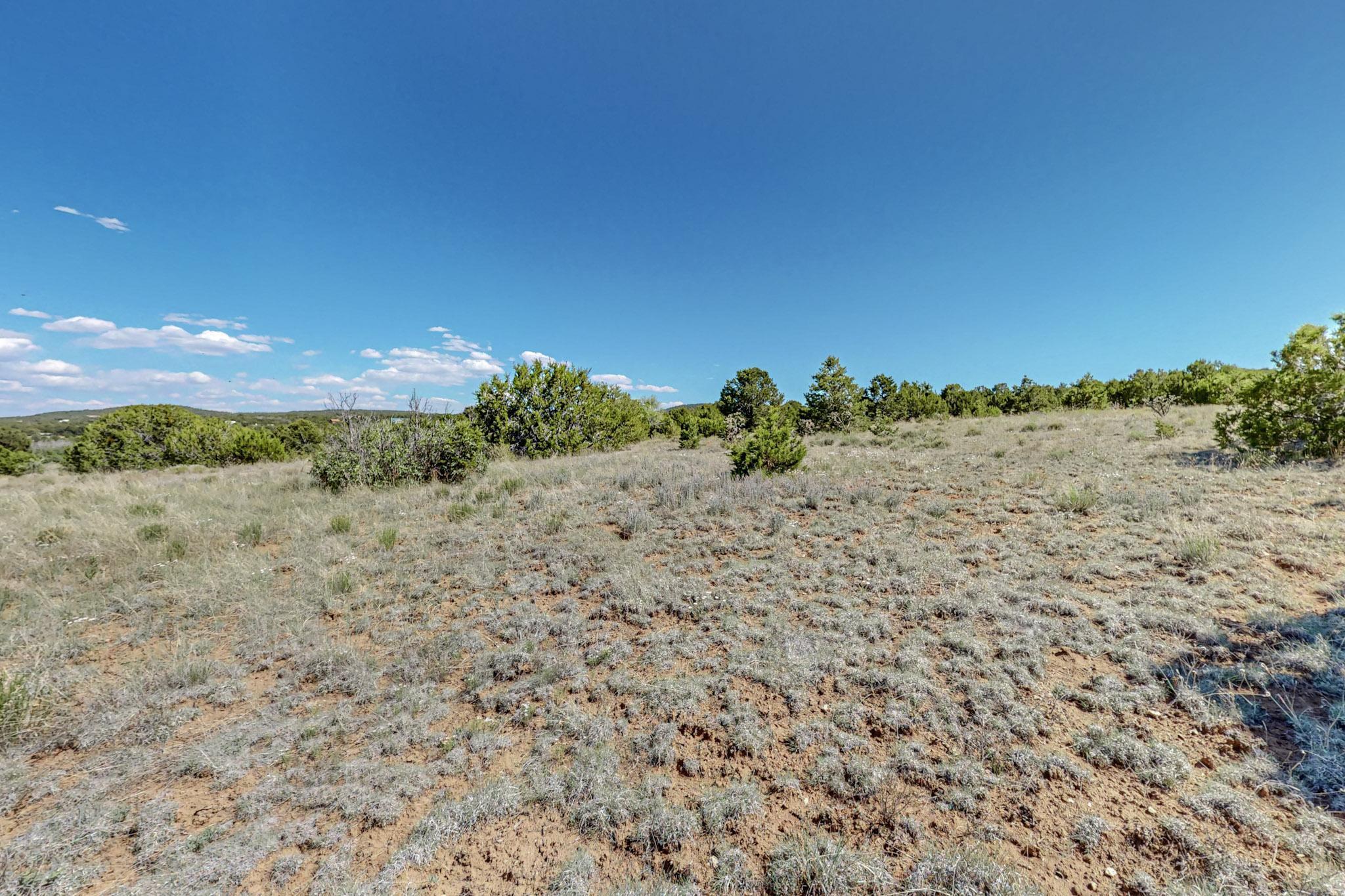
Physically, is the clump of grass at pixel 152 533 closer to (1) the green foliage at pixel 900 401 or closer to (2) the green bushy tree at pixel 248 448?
(2) the green bushy tree at pixel 248 448

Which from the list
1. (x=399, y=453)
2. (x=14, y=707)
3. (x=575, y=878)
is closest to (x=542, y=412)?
(x=399, y=453)

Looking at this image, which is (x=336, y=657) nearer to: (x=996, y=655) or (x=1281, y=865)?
(x=996, y=655)

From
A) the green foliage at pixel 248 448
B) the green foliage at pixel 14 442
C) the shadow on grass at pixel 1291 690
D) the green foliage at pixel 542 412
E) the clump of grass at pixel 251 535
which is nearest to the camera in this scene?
the shadow on grass at pixel 1291 690

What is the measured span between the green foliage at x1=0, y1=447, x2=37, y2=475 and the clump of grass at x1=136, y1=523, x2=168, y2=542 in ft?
87.2

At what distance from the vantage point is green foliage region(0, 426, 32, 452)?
24219mm

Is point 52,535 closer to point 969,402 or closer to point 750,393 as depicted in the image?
point 750,393

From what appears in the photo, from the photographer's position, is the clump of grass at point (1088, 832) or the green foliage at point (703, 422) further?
the green foliage at point (703, 422)

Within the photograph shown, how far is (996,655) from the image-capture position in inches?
156

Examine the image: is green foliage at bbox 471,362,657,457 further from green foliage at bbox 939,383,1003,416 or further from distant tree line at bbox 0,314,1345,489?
green foliage at bbox 939,383,1003,416

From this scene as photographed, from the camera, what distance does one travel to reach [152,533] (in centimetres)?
712

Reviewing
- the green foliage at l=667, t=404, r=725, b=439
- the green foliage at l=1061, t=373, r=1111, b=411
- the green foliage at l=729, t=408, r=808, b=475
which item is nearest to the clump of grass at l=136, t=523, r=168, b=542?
the green foliage at l=729, t=408, r=808, b=475

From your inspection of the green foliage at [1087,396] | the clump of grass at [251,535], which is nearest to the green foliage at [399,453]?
the clump of grass at [251,535]

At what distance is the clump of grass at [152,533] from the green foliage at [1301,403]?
20.8 m

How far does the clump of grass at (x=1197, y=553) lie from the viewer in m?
5.09
